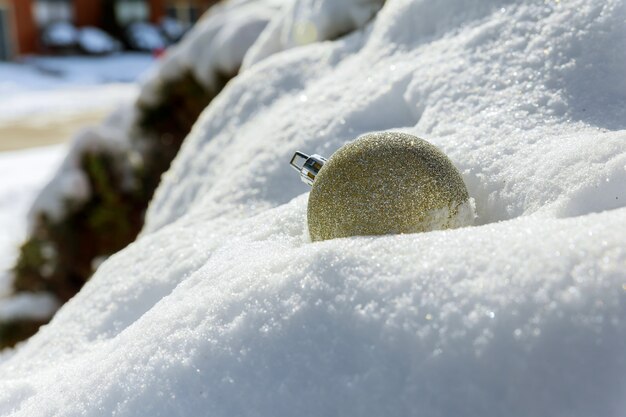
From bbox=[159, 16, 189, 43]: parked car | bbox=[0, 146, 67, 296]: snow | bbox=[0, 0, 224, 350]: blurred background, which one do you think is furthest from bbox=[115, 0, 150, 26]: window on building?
bbox=[0, 146, 67, 296]: snow

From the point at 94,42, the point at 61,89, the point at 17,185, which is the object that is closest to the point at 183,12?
the point at 94,42

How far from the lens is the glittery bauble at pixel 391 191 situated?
161cm

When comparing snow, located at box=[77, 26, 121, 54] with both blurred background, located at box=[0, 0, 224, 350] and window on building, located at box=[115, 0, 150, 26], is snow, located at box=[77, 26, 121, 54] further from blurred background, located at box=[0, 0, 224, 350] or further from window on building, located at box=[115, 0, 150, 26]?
blurred background, located at box=[0, 0, 224, 350]

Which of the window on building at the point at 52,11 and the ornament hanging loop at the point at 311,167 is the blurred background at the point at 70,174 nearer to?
the ornament hanging loop at the point at 311,167

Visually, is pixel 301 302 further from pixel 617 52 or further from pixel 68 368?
pixel 617 52

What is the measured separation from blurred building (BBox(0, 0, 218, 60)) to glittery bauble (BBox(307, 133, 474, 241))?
28.6 metres

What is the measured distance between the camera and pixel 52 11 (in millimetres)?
28203

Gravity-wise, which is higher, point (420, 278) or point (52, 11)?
point (420, 278)

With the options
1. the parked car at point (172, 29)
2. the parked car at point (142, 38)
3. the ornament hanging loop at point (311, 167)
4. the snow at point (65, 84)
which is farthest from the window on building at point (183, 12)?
the ornament hanging loop at point (311, 167)

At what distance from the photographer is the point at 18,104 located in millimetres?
18219

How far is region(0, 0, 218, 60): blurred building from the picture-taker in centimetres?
2673

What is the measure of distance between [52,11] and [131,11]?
3835 millimetres

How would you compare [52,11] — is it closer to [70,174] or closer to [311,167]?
[70,174]

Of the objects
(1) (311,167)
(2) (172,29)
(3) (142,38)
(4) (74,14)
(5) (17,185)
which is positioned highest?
(1) (311,167)
